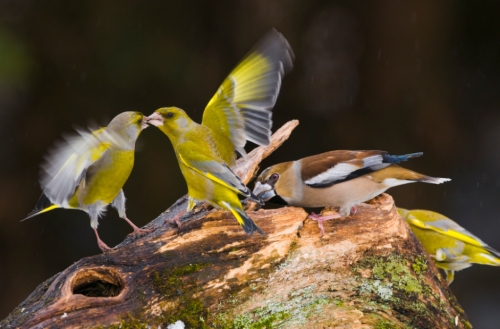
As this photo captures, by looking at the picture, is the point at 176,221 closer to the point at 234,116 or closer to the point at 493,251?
the point at 234,116

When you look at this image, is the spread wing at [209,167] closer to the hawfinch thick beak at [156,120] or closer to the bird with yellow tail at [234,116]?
the bird with yellow tail at [234,116]

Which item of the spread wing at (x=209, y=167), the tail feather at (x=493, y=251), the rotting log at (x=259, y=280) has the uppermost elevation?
the spread wing at (x=209, y=167)

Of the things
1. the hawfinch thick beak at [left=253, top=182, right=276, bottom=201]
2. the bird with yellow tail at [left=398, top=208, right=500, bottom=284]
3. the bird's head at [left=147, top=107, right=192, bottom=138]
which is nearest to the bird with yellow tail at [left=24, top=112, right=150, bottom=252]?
the bird's head at [left=147, top=107, right=192, bottom=138]

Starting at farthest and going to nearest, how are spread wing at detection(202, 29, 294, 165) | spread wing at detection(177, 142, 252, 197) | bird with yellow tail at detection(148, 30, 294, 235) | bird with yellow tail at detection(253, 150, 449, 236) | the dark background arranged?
the dark background
spread wing at detection(202, 29, 294, 165)
bird with yellow tail at detection(253, 150, 449, 236)
bird with yellow tail at detection(148, 30, 294, 235)
spread wing at detection(177, 142, 252, 197)

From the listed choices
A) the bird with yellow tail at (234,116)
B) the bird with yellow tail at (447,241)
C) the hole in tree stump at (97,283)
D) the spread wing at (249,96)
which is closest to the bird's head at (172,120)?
the bird with yellow tail at (234,116)

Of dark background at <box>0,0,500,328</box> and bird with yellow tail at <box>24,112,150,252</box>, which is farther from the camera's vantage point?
dark background at <box>0,0,500,328</box>

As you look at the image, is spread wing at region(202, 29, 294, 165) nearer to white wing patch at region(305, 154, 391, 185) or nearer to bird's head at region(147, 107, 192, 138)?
bird's head at region(147, 107, 192, 138)

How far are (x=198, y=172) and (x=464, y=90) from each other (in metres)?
4.35

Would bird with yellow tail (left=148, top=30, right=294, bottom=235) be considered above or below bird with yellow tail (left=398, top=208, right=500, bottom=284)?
above

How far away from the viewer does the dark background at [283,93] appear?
627cm

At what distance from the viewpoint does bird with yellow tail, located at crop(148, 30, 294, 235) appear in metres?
3.78

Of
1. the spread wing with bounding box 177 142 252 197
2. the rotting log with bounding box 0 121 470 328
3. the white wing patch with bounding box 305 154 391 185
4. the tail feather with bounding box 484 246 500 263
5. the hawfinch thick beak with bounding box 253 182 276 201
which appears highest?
the spread wing with bounding box 177 142 252 197

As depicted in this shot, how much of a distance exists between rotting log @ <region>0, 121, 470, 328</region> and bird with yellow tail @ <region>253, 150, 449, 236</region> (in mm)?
154

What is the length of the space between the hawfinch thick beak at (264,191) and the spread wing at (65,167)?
119 cm
